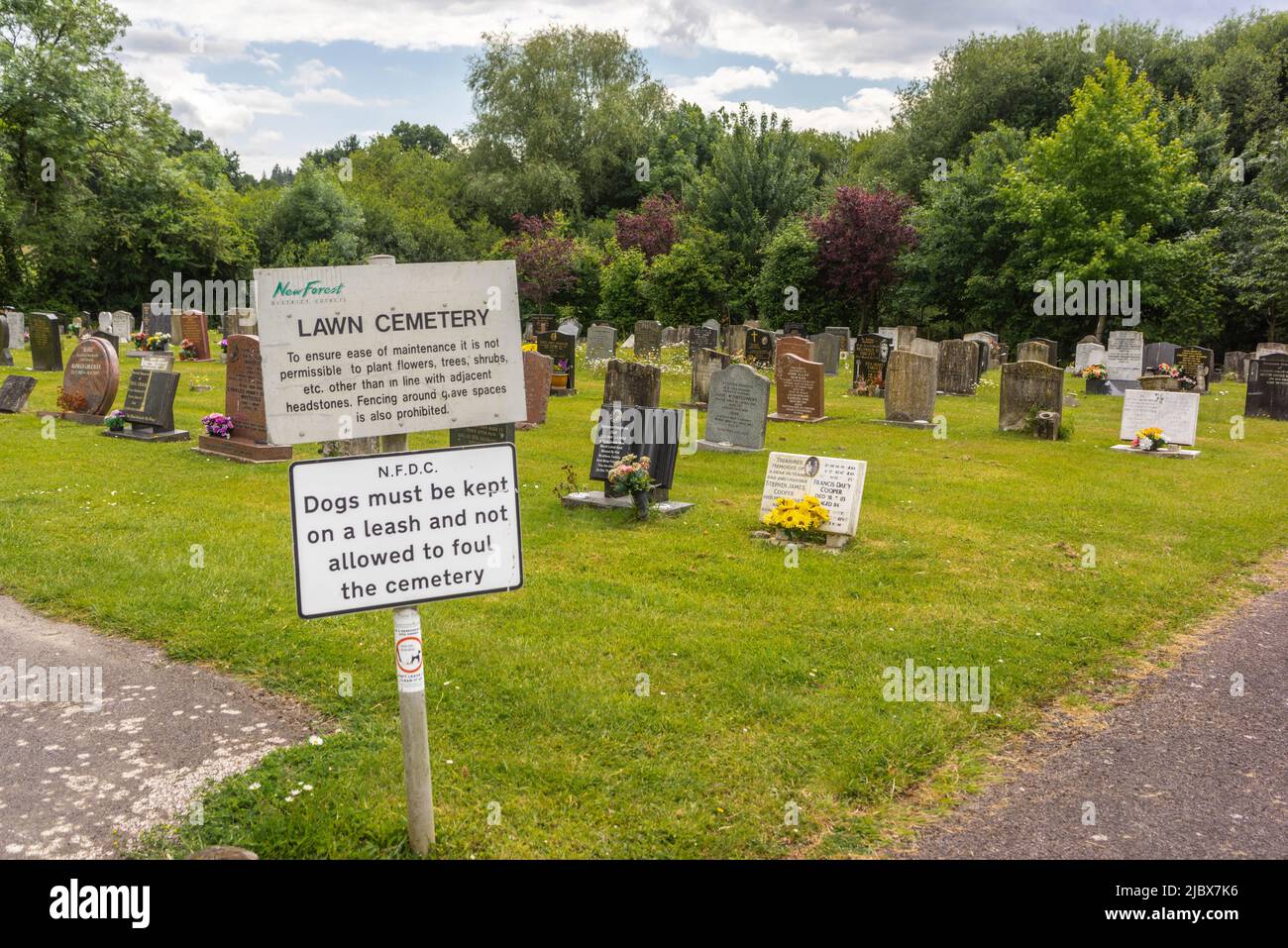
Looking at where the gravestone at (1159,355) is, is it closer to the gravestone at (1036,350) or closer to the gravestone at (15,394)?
the gravestone at (1036,350)

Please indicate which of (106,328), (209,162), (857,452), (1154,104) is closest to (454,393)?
(857,452)

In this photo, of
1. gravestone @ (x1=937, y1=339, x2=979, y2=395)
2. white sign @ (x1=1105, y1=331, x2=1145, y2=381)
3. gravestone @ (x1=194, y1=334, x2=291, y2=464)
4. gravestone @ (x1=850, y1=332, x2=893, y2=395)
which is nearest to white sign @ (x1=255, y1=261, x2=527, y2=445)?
gravestone @ (x1=194, y1=334, x2=291, y2=464)

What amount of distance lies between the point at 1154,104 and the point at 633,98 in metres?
25.3

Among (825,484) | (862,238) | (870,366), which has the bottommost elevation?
(825,484)

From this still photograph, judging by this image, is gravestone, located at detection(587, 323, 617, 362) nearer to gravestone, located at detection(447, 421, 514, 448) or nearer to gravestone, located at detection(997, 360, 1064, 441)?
gravestone, located at detection(997, 360, 1064, 441)

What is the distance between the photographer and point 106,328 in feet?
104

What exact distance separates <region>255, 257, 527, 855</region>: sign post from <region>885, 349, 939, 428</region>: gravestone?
14184 mm

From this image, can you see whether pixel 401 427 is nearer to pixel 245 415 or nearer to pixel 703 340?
pixel 245 415

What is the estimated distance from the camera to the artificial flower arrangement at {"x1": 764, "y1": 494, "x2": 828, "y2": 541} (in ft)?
29.4

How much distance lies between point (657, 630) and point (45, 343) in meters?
21.3

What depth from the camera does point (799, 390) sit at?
17625 mm

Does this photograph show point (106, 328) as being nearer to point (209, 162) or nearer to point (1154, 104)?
point (209, 162)

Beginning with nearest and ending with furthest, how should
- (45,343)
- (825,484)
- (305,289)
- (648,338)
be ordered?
(305,289)
(825,484)
(45,343)
(648,338)

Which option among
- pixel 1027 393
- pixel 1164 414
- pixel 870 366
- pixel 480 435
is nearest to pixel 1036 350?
pixel 870 366
